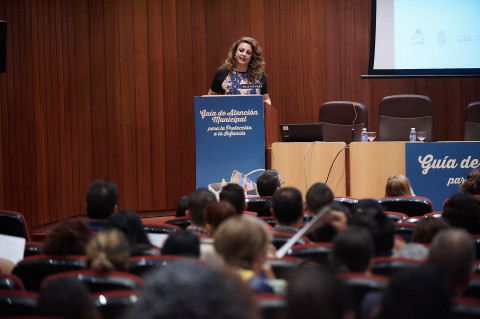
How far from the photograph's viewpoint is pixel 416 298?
145 centimetres

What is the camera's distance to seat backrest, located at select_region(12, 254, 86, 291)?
8.05 feet

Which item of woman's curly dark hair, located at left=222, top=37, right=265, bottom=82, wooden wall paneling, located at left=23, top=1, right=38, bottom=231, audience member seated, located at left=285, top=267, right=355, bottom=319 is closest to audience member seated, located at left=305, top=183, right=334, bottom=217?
audience member seated, located at left=285, top=267, right=355, bottom=319

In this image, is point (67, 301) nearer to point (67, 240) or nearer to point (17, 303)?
point (17, 303)

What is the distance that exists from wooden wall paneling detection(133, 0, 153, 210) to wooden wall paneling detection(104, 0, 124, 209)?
184 mm

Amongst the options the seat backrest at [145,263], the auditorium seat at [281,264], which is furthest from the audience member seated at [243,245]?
the seat backrest at [145,263]

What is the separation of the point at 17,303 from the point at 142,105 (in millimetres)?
5571

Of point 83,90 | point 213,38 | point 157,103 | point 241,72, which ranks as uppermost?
point 213,38

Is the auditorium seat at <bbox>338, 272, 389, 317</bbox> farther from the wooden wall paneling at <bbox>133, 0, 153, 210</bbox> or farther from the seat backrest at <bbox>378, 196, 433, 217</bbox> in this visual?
the wooden wall paneling at <bbox>133, 0, 153, 210</bbox>

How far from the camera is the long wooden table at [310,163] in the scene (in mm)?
5711

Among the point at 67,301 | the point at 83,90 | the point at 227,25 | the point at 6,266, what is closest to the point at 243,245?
the point at 67,301

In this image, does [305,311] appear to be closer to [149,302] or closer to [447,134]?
[149,302]

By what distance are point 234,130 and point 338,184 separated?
111 centimetres

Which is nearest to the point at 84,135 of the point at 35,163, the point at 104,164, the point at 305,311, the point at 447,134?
the point at 104,164

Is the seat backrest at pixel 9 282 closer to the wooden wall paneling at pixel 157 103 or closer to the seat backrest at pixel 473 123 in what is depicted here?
the wooden wall paneling at pixel 157 103
